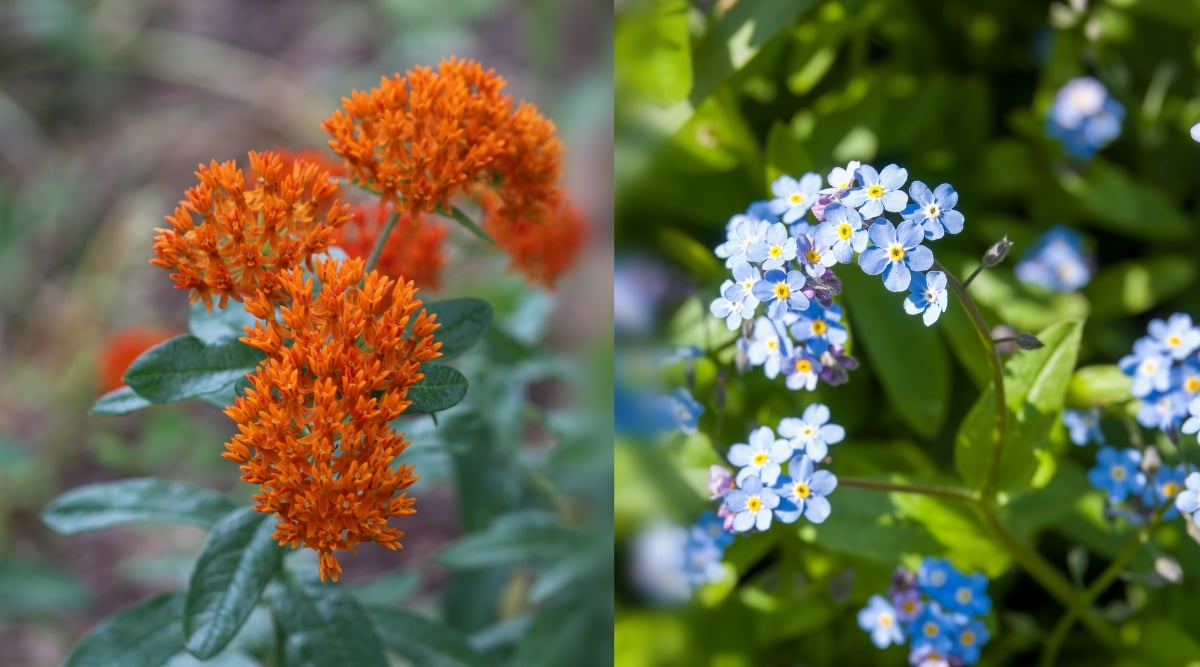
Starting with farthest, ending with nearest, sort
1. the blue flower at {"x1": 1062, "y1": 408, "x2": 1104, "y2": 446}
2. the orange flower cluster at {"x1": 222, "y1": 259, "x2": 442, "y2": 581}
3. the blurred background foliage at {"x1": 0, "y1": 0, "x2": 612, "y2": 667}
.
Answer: the blurred background foliage at {"x1": 0, "y1": 0, "x2": 612, "y2": 667} → the blue flower at {"x1": 1062, "y1": 408, "x2": 1104, "y2": 446} → the orange flower cluster at {"x1": 222, "y1": 259, "x2": 442, "y2": 581}

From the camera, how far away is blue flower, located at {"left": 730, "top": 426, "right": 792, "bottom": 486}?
104cm

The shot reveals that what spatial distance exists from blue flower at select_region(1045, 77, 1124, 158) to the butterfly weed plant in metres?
0.79

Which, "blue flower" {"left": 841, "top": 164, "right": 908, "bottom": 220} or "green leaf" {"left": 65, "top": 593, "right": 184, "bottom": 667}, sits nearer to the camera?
"blue flower" {"left": 841, "top": 164, "right": 908, "bottom": 220}

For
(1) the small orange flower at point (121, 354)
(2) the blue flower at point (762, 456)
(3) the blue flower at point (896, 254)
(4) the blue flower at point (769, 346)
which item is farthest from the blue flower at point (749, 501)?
(1) the small orange flower at point (121, 354)

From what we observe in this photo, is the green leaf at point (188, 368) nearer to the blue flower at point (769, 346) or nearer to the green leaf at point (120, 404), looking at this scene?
the green leaf at point (120, 404)

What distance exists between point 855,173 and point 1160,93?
109 centimetres

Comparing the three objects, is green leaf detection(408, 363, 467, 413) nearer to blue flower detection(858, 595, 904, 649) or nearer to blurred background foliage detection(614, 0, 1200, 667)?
blurred background foliage detection(614, 0, 1200, 667)

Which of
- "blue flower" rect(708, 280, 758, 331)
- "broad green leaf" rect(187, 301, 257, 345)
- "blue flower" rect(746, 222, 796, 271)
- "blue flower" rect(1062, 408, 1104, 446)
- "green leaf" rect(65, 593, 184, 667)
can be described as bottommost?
"blue flower" rect(1062, 408, 1104, 446)

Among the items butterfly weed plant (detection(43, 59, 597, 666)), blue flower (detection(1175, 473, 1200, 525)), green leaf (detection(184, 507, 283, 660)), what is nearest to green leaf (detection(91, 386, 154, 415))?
butterfly weed plant (detection(43, 59, 597, 666))

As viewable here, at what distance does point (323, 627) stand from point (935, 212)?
0.71 metres

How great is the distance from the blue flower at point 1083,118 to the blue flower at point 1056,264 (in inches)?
5.0

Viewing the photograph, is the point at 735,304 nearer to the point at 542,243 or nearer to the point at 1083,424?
the point at 542,243

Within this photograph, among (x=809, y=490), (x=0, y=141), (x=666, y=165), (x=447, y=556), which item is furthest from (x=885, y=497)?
(x=0, y=141)

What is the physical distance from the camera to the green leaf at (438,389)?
0.96 m
